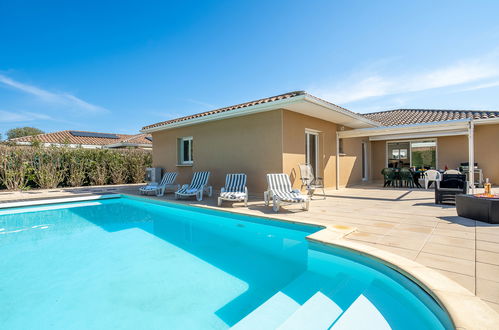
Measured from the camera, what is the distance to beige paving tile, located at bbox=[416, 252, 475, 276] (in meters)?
2.96

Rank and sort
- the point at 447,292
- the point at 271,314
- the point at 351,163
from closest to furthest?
the point at 447,292
the point at 271,314
the point at 351,163

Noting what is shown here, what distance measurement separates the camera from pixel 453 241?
4.00 m

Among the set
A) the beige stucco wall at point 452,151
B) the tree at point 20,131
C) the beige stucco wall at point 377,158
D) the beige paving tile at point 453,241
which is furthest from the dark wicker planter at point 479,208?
the tree at point 20,131

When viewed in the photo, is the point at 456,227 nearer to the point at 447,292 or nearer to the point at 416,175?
the point at 447,292

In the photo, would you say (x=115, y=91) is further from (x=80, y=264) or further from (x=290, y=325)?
(x=290, y=325)

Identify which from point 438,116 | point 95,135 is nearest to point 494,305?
point 438,116

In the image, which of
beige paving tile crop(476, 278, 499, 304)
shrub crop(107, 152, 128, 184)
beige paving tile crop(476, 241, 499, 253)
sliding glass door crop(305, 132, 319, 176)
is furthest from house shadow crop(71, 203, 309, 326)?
shrub crop(107, 152, 128, 184)

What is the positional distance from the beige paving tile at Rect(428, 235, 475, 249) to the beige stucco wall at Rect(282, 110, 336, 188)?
5.15 meters

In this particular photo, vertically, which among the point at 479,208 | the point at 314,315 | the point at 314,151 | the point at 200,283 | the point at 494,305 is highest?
the point at 314,151

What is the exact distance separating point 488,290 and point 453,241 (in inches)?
68.1

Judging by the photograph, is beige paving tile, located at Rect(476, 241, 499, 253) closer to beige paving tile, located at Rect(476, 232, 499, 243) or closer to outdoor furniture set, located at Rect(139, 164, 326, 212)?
beige paving tile, located at Rect(476, 232, 499, 243)

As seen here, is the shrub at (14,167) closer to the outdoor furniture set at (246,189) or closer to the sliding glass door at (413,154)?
the outdoor furniture set at (246,189)

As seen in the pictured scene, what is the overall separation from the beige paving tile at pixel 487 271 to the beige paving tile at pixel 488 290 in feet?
0.36

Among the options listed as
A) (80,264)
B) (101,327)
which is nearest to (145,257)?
(80,264)
